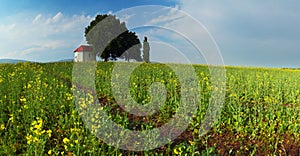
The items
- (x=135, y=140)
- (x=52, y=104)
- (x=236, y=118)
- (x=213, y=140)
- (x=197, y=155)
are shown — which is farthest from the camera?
(x=52, y=104)

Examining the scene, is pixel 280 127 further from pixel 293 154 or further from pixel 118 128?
pixel 118 128

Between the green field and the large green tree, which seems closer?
the green field

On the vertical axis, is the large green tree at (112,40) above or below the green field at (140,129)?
above

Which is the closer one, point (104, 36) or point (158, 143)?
point (158, 143)

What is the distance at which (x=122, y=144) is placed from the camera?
5.75 metres

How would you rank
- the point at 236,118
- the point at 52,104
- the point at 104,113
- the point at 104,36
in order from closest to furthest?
the point at 104,113 < the point at 236,118 < the point at 52,104 < the point at 104,36

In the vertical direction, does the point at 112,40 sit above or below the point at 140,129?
above

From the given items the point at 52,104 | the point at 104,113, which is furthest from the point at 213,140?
the point at 52,104

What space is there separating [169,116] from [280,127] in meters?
2.79

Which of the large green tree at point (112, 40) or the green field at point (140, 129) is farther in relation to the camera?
the large green tree at point (112, 40)

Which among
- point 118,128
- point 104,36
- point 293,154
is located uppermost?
point 104,36

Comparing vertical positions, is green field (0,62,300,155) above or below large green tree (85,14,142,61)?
below

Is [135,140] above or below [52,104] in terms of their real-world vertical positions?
below

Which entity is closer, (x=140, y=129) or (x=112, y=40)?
(x=140, y=129)
